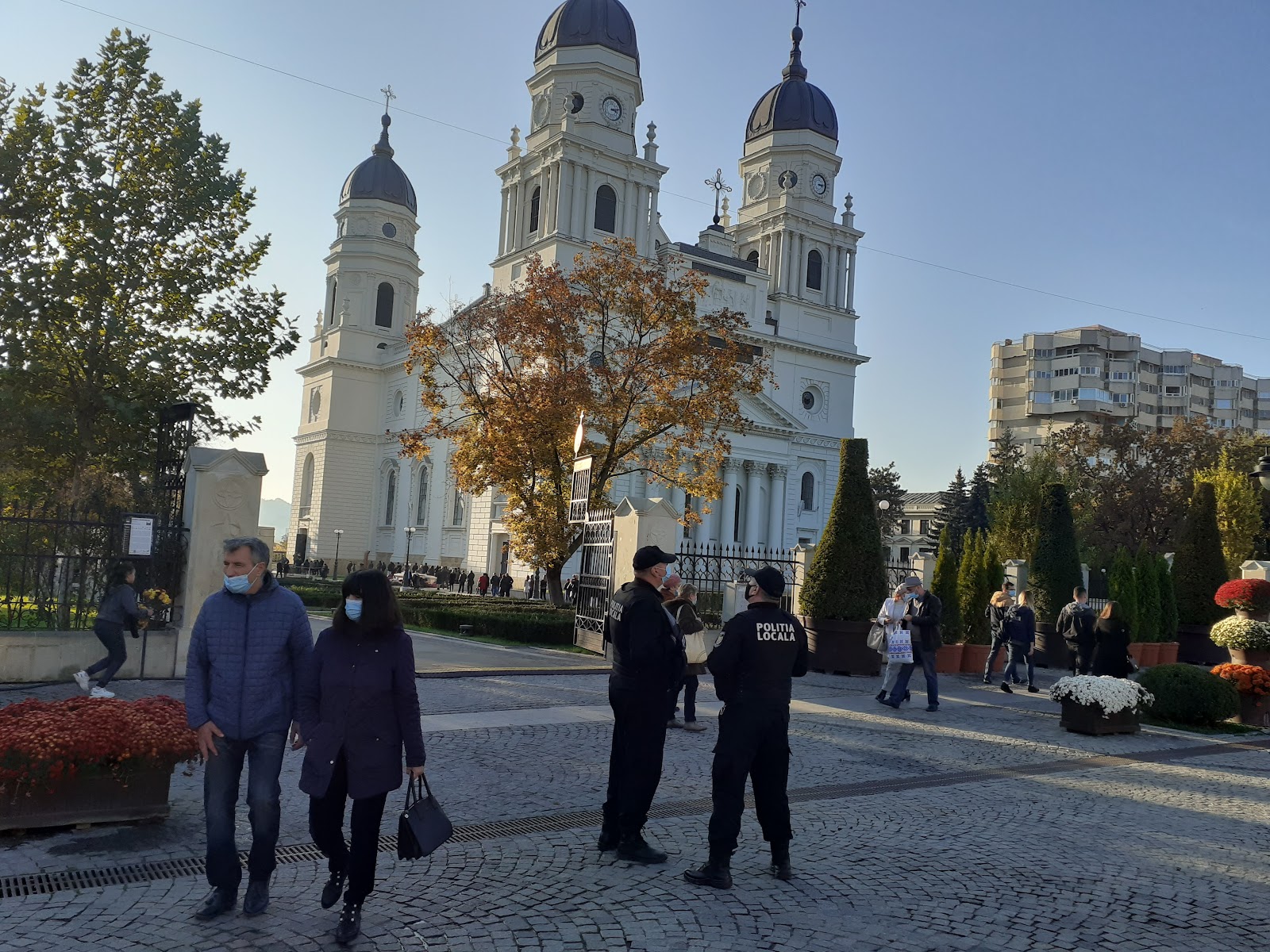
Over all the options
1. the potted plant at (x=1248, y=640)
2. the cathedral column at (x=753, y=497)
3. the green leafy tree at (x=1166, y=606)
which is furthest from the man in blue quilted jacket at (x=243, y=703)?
the cathedral column at (x=753, y=497)

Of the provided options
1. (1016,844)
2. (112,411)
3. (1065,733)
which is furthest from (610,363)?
(1016,844)

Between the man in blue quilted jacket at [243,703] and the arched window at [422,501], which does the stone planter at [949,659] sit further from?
the arched window at [422,501]

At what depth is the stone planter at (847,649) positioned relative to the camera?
17.4 metres

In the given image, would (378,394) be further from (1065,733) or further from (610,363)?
(1065,733)

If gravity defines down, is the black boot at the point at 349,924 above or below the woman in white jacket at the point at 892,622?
below

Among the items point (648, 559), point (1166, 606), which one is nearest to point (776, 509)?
point (1166, 606)

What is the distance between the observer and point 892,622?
1356 centimetres

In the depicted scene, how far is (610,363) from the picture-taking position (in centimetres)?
2741

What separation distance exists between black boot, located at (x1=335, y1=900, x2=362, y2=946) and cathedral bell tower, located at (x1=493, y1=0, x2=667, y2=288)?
49950mm

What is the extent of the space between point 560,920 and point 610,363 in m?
23.1

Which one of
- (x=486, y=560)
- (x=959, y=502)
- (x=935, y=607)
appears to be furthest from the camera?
(x=959, y=502)

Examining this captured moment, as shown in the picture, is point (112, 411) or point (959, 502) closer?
point (112, 411)

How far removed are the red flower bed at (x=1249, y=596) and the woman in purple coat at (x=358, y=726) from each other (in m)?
17.0

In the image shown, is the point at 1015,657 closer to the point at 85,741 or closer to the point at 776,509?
the point at 85,741
